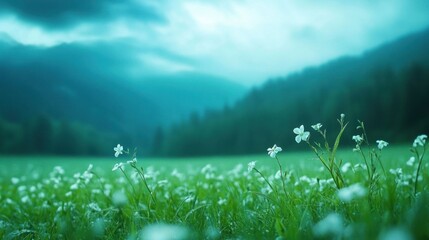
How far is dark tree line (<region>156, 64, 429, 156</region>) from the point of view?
42.6m

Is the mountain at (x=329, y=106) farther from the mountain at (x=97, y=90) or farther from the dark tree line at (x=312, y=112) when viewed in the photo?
the mountain at (x=97, y=90)

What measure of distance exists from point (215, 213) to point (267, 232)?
0.75 metres

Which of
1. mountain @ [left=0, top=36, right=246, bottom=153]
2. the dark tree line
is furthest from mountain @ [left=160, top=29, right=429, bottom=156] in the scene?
mountain @ [left=0, top=36, right=246, bottom=153]

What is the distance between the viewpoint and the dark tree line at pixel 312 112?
42.6m

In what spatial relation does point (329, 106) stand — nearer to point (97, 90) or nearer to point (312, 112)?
point (312, 112)

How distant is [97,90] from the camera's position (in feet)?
364

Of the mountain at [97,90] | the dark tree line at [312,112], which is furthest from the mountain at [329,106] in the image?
the mountain at [97,90]

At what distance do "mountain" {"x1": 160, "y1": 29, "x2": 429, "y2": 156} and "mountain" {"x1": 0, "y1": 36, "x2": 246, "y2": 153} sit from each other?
6587 mm

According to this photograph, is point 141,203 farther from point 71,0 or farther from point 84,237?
point 71,0

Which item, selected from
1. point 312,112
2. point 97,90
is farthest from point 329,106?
point 97,90

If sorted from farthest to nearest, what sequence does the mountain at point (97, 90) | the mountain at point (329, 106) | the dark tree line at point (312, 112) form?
the mountain at point (97, 90) < the mountain at point (329, 106) < the dark tree line at point (312, 112)

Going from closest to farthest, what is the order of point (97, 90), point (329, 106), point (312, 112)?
point (329, 106), point (312, 112), point (97, 90)

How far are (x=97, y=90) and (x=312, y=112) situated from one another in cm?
7241

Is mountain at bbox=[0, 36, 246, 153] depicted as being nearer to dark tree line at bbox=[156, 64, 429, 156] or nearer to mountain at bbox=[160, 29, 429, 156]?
dark tree line at bbox=[156, 64, 429, 156]
